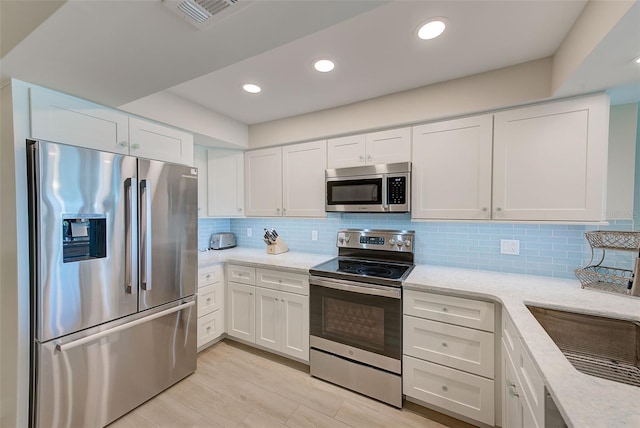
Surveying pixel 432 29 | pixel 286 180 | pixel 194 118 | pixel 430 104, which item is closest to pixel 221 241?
pixel 286 180

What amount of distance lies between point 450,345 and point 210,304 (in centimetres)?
217

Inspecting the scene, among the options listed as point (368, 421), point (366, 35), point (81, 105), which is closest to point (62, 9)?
point (81, 105)

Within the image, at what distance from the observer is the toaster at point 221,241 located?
3203 millimetres

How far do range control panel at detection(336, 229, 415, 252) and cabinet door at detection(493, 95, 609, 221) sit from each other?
73cm

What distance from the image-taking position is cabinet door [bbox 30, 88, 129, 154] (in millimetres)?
1466

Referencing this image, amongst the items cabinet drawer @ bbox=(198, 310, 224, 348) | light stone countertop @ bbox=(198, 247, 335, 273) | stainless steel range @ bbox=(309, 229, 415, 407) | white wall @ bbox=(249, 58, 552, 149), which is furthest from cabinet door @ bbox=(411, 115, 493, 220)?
cabinet drawer @ bbox=(198, 310, 224, 348)

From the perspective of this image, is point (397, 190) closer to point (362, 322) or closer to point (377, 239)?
point (377, 239)

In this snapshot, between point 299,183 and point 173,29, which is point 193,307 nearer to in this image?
point 299,183

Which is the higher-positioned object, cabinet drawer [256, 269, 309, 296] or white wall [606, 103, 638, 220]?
white wall [606, 103, 638, 220]

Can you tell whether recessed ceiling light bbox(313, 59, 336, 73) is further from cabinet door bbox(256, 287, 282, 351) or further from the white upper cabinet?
cabinet door bbox(256, 287, 282, 351)

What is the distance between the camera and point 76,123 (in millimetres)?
1616

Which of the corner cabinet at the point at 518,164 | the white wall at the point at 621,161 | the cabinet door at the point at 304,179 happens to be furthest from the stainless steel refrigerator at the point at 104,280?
the white wall at the point at 621,161

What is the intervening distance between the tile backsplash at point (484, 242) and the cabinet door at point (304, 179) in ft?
0.94

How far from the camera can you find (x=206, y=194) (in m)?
2.96
